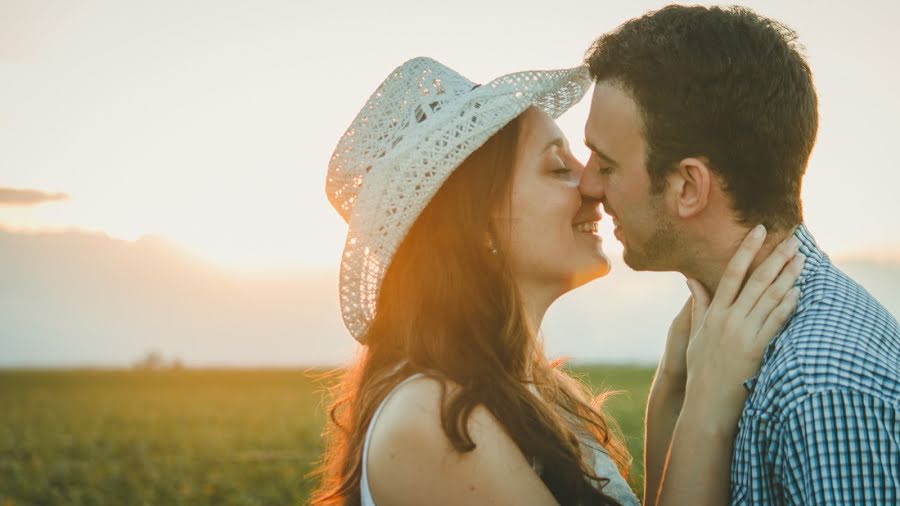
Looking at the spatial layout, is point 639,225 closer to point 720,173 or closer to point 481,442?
point 720,173

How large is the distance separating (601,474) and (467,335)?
0.81 metres

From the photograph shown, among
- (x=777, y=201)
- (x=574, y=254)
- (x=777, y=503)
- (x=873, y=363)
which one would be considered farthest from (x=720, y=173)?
(x=777, y=503)

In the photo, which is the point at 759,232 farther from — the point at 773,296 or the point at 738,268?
the point at 773,296

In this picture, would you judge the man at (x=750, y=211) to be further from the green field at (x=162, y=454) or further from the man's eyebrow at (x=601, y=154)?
the green field at (x=162, y=454)

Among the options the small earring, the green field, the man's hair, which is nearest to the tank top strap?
the small earring

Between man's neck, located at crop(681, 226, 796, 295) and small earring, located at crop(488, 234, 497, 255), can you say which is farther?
small earring, located at crop(488, 234, 497, 255)

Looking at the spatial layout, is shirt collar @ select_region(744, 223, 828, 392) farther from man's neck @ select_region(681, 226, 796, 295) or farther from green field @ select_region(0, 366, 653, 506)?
green field @ select_region(0, 366, 653, 506)

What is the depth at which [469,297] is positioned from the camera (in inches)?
133

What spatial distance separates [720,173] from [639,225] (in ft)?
1.53

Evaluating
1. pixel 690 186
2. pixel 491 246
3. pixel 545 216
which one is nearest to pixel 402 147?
pixel 491 246

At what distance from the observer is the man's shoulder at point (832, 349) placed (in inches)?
101

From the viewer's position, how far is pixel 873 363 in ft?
8.55

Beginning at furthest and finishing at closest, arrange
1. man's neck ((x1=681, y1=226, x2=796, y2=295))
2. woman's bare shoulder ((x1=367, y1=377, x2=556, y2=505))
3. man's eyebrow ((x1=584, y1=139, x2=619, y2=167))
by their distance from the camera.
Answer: man's eyebrow ((x1=584, y1=139, x2=619, y2=167))
man's neck ((x1=681, y1=226, x2=796, y2=295))
woman's bare shoulder ((x1=367, y1=377, x2=556, y2=505))

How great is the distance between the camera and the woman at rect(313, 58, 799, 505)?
287cm
